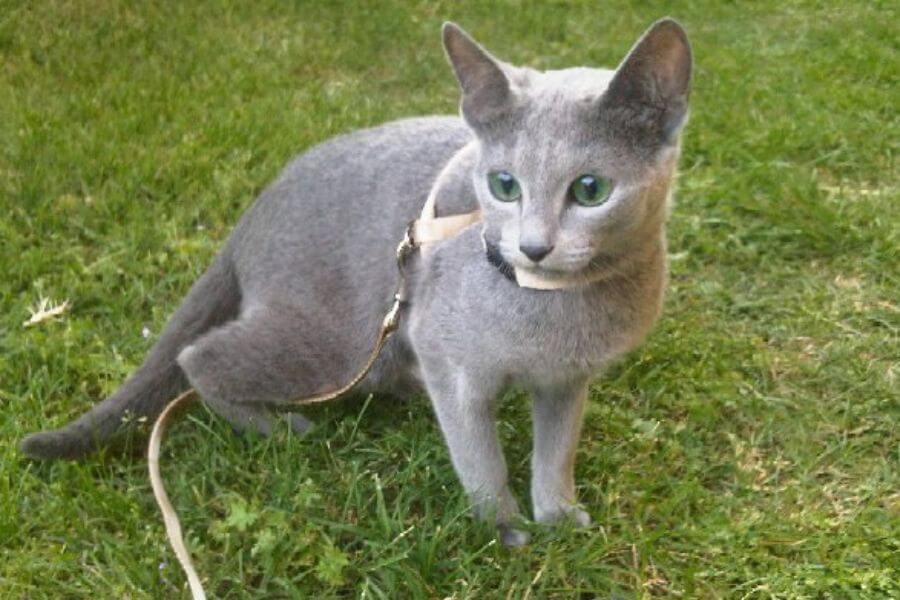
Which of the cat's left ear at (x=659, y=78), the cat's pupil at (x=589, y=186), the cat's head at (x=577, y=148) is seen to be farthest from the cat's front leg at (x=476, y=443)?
the cat's left ear at (x=659, y=78)

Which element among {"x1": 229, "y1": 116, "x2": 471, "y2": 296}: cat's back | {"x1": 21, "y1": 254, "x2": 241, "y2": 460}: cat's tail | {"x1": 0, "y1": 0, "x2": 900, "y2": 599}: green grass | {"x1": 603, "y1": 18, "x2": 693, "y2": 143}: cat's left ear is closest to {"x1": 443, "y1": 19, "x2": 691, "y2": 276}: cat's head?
{"x1": 603, "y1": 18, "x2": 693, "y2": 143}: cat's left ear

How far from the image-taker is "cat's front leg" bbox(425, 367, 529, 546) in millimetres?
1886

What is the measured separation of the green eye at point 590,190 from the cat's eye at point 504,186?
94 millimetres

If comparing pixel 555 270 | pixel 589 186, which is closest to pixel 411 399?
pixel 555 270

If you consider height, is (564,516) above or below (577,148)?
below

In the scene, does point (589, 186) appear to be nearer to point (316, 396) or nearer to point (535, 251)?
point (535, 251)

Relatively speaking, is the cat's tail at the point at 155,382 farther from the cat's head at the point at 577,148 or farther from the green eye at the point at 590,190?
the green eye at the point at 590,190

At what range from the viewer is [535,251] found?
1.55 meters

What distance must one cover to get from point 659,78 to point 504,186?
0.30m

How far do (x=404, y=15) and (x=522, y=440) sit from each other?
3.16 meters

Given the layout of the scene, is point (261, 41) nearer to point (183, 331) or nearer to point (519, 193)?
point (183, 331)

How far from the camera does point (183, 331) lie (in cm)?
227

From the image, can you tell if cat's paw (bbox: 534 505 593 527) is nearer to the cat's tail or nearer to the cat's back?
the cat's back

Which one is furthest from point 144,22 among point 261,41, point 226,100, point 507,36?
point 507,36
